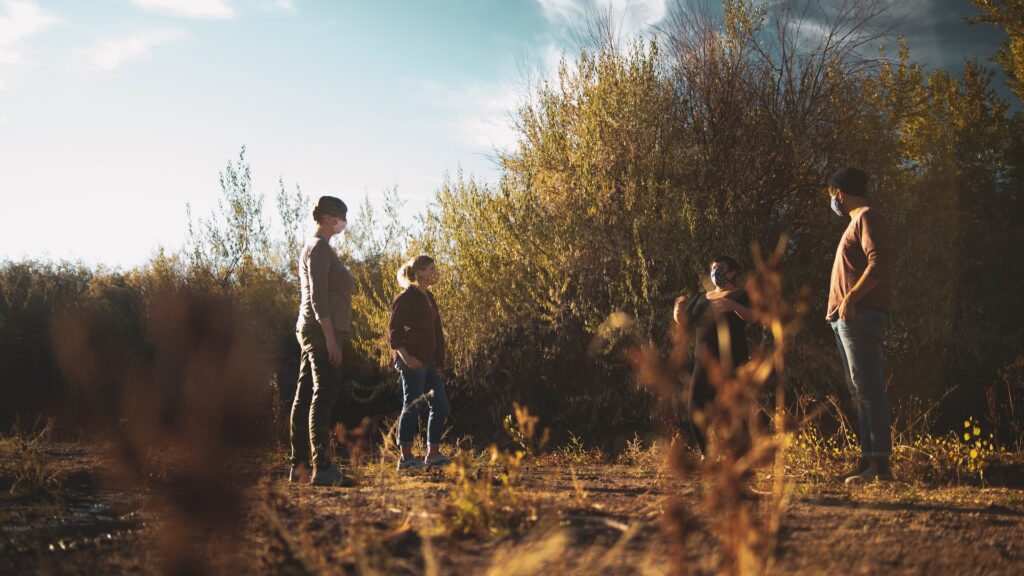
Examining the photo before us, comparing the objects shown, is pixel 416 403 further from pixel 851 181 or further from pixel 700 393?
pixel 851 181

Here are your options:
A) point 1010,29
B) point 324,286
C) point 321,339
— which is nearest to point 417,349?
point 321,339

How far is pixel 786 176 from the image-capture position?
909cm

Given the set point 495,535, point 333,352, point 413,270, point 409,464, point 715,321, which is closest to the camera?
point 495,535

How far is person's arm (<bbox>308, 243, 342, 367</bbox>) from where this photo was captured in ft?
15.4

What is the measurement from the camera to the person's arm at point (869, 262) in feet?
14.8

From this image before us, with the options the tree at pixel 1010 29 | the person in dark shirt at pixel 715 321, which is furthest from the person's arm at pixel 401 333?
the tree at pixel 1010 29

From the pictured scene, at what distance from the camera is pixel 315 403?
15.6ft

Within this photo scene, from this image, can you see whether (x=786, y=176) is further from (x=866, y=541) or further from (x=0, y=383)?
(x=0, y=383)

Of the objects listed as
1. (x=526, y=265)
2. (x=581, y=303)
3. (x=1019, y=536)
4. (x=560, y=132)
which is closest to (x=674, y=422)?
(x=581, y=303)

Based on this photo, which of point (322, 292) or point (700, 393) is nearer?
point (322, 292)

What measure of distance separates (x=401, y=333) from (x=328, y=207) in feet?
4.18

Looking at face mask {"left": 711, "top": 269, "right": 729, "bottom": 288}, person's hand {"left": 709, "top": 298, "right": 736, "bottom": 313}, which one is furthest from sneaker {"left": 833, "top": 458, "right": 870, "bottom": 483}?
face mask {"left": 711, "top": 269, "right": 729, "bottom": 288}

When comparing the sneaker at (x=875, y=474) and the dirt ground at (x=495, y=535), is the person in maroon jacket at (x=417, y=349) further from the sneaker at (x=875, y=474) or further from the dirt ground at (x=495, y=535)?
the sneaker at (x=875, y=474)

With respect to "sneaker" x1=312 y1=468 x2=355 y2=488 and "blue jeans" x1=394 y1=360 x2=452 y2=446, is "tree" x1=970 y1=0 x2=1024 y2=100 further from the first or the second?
"sneaker" x1=312 y1=468 x2=355 y2=488
